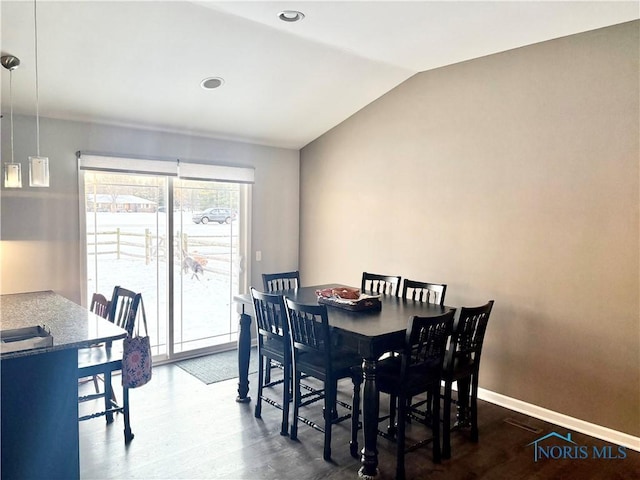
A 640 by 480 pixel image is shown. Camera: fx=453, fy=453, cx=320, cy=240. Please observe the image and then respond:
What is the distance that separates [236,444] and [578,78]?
3.44 meters

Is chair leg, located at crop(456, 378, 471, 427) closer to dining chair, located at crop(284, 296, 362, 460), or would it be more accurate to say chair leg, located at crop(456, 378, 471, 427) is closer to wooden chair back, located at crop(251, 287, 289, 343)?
dining chair, located at crop(284, 296, 362, 460)

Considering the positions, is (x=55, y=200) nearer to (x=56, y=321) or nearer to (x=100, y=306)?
(x=100, y=306)

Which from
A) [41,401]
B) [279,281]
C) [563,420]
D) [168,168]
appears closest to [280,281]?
[279,281]

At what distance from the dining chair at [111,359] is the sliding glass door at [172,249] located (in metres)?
0.87

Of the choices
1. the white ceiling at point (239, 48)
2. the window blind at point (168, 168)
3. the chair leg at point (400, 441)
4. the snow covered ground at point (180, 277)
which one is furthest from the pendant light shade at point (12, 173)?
the chair leg at point (400, 441)

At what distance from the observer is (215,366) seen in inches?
176

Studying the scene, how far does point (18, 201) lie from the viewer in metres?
3.66

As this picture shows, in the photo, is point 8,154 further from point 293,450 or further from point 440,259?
point 440,259

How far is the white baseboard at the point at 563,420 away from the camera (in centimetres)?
302

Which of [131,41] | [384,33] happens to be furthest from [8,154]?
[384,33]

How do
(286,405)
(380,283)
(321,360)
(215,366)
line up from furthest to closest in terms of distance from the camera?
1. (215,366)
2. (380,283)
3. (286,405)
4. (321,360)

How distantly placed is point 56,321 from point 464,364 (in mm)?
2599

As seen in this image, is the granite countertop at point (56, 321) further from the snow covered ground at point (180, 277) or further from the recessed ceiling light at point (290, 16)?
the recessed ceiling light at point (290, 16)

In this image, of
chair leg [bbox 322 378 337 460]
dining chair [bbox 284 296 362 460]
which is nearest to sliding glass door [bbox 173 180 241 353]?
dining chair [bbox 284 296 362 460]
